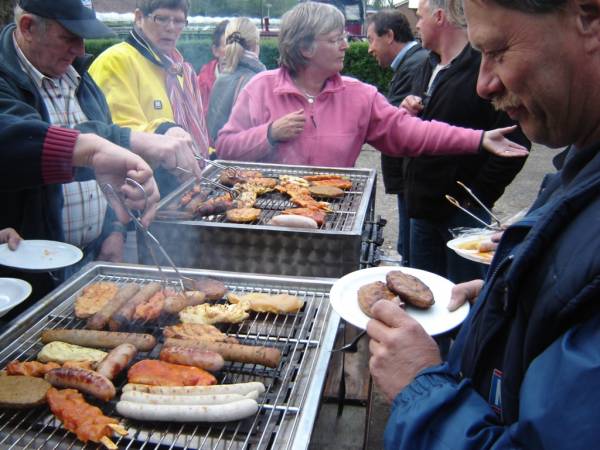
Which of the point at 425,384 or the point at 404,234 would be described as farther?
the point at 404,234

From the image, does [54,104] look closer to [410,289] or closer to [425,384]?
[410,289]

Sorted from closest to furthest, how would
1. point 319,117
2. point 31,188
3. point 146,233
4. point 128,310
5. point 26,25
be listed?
point 128,310
point 146,233
point 31,188
point 26,25
point 319,117

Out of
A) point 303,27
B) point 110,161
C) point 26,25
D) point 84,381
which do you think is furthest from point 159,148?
point 303,27

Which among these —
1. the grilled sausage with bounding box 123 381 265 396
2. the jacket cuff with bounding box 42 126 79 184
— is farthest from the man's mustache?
the jacket cuff with bounding box 42 126 79 184

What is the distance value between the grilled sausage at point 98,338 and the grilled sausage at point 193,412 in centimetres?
41

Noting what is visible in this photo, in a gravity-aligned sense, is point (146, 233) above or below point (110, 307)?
above

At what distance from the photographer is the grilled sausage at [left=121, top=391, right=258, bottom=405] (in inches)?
64.9

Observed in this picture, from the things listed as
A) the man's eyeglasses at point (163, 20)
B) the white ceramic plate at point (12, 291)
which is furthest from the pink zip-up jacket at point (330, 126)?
the white ceramic plate at point (12, 291)

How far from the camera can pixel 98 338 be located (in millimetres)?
2064

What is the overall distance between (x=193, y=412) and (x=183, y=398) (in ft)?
0.27

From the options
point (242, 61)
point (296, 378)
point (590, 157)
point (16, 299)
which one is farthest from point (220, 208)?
point (242, 61)

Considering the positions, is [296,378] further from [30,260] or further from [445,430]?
[30,260]

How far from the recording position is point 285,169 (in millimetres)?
4137

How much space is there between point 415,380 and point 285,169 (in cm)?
291
